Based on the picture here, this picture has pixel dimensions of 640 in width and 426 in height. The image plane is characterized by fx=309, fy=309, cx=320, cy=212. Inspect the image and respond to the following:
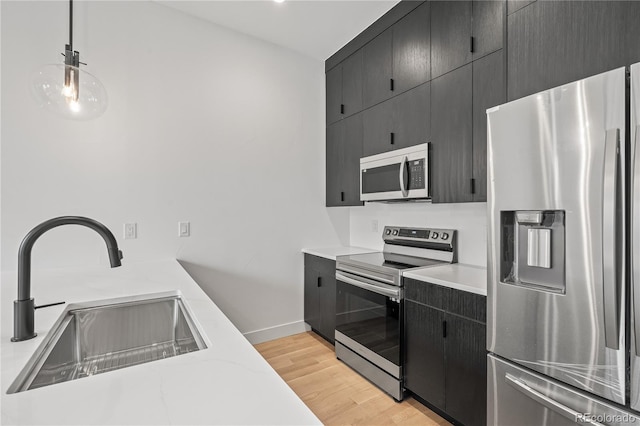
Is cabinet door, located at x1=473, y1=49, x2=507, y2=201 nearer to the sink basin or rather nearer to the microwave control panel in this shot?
the microwave control panel

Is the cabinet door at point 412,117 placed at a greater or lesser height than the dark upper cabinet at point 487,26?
lesser

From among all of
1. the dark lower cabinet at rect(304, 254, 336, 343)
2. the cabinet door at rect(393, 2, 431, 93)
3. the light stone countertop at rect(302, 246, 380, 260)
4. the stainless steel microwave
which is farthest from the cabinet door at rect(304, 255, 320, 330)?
the cabinet door at rect(393, 2, 431, 93)

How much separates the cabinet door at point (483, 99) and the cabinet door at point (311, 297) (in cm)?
168

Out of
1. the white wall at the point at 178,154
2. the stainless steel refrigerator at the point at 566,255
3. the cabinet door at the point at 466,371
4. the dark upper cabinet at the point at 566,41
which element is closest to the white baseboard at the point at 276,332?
the white wall at the point at 178,154

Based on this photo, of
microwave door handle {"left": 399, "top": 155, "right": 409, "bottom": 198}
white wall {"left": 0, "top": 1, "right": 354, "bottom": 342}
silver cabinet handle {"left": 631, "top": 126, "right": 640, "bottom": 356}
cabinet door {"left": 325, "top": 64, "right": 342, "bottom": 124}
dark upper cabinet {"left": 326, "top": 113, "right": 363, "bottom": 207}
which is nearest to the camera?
silver cabinet handle {"left": 631, "top": 126, "right": 640, "bottom": 356}

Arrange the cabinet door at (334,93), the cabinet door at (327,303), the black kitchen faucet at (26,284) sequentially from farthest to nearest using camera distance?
the cabinet door at (334,93) → the cabinet door at (327,303) → the black kitchen faucet at (26,284)

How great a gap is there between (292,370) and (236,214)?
1.39m

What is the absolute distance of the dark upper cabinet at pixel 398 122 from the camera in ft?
7.22

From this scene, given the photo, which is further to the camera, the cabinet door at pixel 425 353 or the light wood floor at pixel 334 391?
the light wood floor at pixel 334 391

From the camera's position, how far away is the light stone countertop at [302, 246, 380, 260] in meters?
2.83

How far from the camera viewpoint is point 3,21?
1.95 metres

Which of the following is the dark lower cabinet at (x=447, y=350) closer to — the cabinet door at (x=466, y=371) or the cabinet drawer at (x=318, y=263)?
the cabinet door at (x=466, y=371)

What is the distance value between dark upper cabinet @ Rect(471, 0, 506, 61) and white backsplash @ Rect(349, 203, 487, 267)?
0.98m

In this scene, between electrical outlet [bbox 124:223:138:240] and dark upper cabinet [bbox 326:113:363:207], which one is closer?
electrical outlet [bbox 124:223:138:240]
